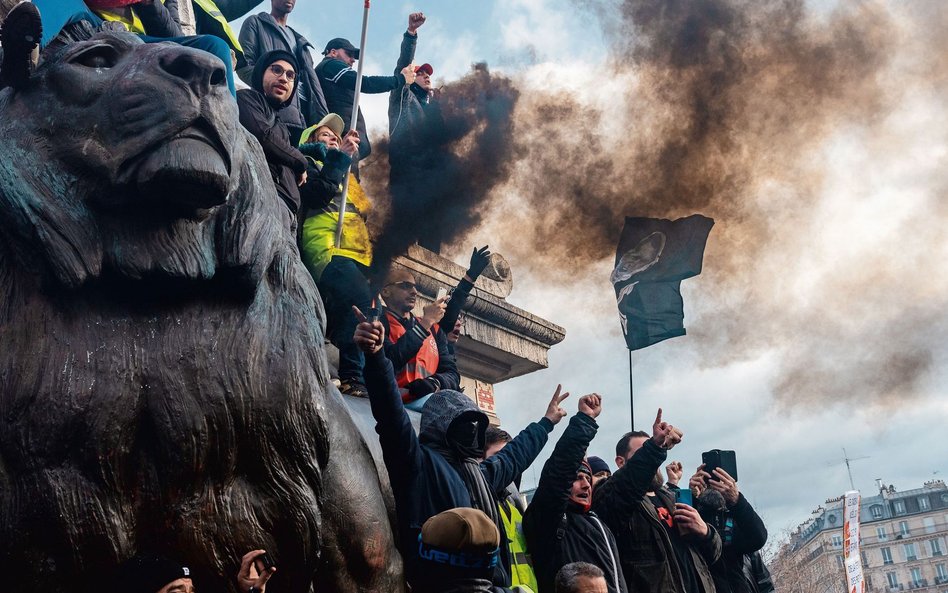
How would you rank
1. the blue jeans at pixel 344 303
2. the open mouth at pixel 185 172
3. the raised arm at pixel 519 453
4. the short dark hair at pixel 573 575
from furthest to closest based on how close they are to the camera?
the blue jeans at pixel 344 303 < the raised arm at pixel 519 453 < the short dark hair at pixel 573 575 < the open mouth at pixel 185 172

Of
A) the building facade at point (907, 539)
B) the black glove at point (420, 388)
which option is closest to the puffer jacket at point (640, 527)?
the black glove at point (420, 388)

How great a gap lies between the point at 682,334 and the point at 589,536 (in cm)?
326

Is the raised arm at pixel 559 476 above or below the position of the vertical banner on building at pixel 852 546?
below

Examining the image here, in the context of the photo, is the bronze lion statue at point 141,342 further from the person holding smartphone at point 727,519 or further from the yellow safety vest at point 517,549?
the person holding smartphone at point 727,519

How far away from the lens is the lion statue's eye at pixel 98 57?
4.01m

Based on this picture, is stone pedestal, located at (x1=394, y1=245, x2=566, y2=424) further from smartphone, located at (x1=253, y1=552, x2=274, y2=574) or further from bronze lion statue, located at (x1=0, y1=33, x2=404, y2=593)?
smartphone, located at (x1=253, y1=552, x2=274, y2=574)

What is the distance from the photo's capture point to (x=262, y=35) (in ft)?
33.7

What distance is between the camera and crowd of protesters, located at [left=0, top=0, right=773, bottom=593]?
176 inches

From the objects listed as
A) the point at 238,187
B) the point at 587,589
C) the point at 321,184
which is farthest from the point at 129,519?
the point at 321,184

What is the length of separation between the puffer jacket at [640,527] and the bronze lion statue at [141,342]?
3.18 meters

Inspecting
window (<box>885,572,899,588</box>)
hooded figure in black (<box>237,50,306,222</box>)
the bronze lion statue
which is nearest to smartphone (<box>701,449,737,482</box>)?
hooded figure in black (<box>237,50,306,222</box>)

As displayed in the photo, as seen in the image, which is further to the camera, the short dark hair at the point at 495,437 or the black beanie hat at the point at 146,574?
the short dark hair at the point at 495,437

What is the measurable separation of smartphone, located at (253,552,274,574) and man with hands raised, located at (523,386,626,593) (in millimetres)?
2531

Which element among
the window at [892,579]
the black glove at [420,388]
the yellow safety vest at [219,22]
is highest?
the window at [892,579]
